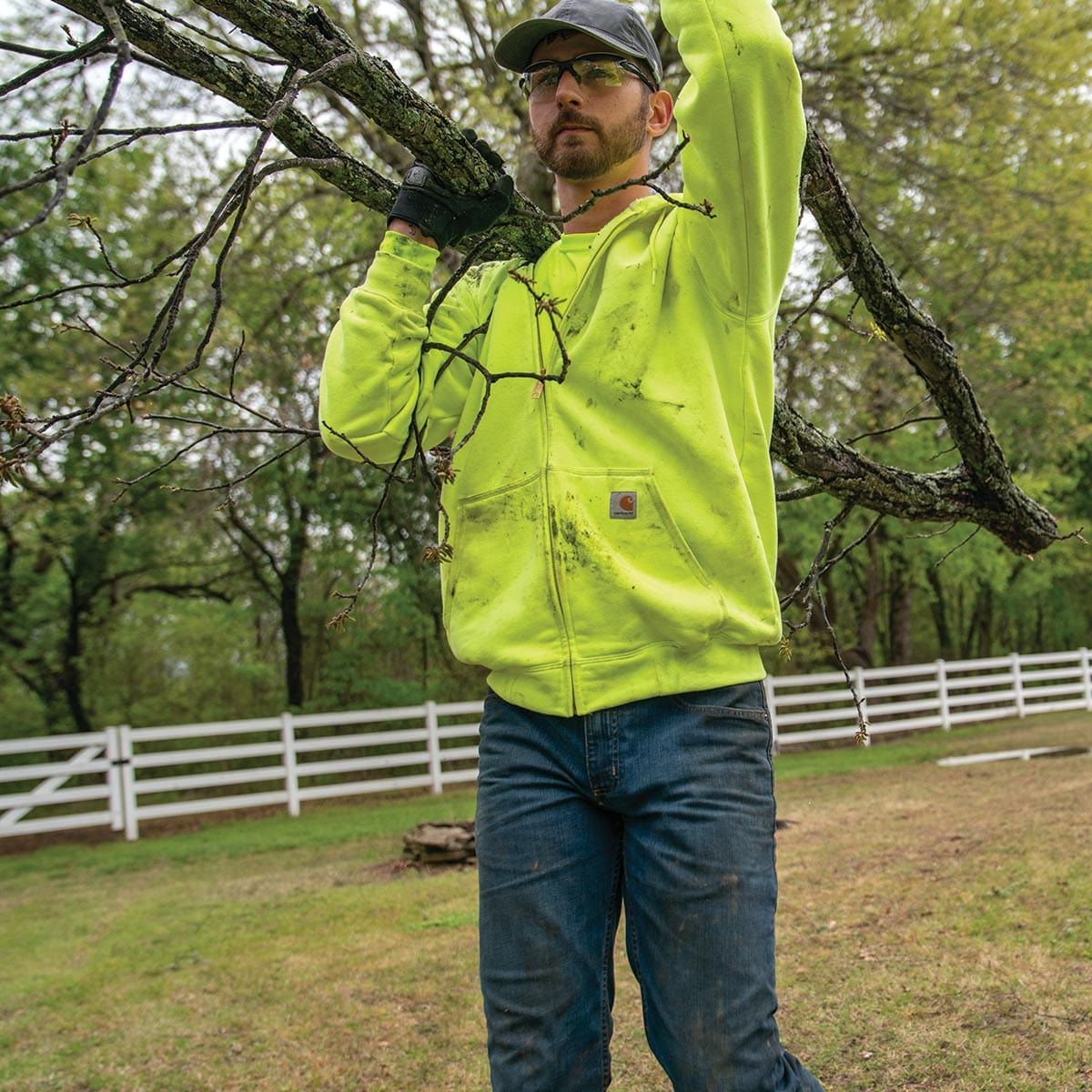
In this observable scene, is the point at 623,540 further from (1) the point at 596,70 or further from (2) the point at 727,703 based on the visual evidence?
(1) the point at 596,70

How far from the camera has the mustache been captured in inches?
77.4

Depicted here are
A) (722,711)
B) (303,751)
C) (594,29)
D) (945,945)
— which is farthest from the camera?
(303,751)

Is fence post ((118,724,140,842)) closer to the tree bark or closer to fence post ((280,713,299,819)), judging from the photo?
fence post ((280,713,299,819))

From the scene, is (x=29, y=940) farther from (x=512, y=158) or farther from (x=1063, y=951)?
(x=512, y=158)

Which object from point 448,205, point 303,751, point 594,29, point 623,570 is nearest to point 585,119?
point 594,29

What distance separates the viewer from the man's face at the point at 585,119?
196 cm

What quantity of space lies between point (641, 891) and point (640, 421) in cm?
81

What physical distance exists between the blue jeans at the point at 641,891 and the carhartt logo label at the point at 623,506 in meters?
0.32

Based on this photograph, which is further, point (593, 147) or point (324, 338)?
point (324, 338)

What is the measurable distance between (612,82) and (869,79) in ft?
33.3

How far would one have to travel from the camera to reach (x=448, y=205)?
2.02m

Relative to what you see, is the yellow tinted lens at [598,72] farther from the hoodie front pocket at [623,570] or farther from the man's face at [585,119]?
the hoodie front pocket at [623,570]

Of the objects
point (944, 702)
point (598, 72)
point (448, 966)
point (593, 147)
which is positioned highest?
point (598, 72)

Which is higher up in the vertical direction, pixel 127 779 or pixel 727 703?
pixel 727 703
